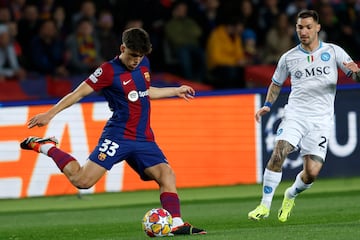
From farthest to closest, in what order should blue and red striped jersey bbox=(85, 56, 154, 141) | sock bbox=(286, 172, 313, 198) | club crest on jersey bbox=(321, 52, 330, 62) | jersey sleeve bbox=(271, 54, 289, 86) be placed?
jersey sleeve bbox=(271, 54, 289, 86)
sock bbox=(286, 172, 313, 198)
club crest on jersey bbox=(321, 52, 330, 62)
blue and red striped jersey bbox=(85, 56, 154, 141)

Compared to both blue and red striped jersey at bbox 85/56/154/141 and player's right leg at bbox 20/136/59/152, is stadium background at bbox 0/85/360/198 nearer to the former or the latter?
player's right leg at bbox 20/136/59/152

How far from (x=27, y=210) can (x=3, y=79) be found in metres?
3.97

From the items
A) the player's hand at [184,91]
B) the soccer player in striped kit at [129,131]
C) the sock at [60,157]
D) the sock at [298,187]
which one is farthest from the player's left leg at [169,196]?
the sock at [298,187]

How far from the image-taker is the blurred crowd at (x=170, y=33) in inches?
743

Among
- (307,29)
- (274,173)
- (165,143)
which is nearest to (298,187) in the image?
(274,173)

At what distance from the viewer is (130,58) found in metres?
10.3

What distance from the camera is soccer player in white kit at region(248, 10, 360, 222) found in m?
11.2

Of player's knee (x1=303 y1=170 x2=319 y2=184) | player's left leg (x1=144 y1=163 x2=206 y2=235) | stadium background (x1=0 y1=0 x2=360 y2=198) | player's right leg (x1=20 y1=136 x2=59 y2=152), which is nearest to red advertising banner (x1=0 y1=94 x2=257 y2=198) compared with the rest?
stadium background (x1=0 y1=0 x2=360 y2=198)

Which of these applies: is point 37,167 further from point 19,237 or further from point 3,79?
point 19,237

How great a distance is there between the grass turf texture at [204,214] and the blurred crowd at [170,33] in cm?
363

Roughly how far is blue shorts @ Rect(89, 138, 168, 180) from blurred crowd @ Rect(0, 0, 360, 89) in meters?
8.05

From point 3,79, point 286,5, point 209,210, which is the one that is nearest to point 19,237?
point 209,210

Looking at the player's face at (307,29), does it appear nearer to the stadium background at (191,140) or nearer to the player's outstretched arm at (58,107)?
the player's outstretched arm at (58,107)

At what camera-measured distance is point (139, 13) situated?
65.7 feet
